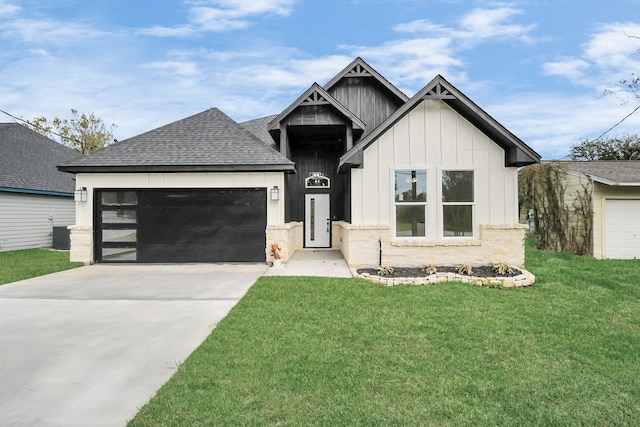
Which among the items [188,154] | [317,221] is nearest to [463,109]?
[317,221]

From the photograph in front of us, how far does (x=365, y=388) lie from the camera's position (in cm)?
305

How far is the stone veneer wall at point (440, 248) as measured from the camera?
9.08 m

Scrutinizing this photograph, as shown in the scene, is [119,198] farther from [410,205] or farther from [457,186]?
[457,186]

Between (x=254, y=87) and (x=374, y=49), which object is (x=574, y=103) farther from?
(x=254, y=87)

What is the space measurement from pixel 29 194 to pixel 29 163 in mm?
2742

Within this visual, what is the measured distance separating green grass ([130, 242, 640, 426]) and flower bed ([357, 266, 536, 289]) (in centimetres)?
95

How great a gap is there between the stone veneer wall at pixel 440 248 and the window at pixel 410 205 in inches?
13.5

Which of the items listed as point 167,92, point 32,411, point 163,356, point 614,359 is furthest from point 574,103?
point 167,92

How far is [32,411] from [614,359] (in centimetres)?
563

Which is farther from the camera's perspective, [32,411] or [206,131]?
[206,131]

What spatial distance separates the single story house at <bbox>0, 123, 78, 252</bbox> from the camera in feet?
45.9

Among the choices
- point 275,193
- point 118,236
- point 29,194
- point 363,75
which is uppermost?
point 363,75

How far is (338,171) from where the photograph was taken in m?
10.3

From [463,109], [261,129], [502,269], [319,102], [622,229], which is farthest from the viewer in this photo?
[261,129]
